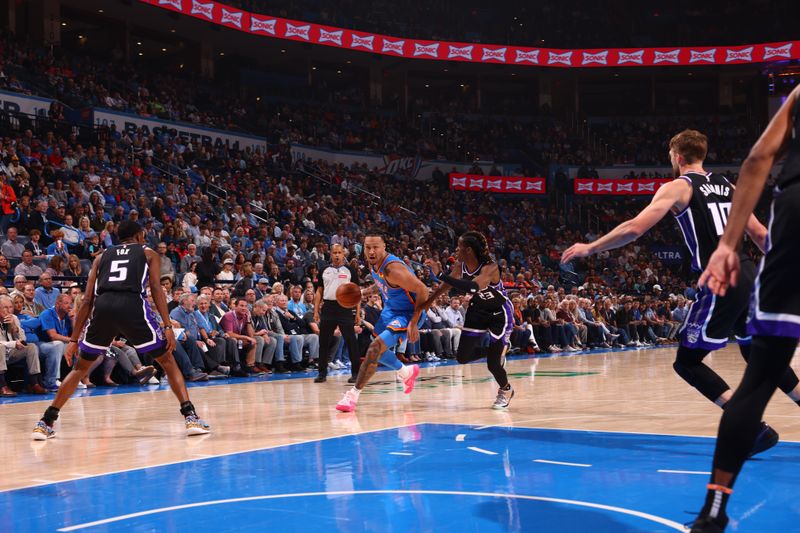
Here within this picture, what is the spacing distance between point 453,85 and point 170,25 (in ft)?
49.5

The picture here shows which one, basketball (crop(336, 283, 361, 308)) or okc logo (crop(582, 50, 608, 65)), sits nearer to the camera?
basketball (crop(336, 283, 361, 308))

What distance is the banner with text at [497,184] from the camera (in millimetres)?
35562

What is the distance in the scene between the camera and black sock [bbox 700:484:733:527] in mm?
3129

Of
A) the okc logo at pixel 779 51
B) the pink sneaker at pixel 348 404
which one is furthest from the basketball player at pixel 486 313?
the okc logo at pixel 779 51

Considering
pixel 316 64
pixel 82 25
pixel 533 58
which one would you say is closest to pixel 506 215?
pixel 533 58

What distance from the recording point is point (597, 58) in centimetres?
3834

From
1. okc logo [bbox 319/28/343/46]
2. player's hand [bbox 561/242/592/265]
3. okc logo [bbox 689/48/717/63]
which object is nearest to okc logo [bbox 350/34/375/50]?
okc logo [bbox 319/28/343/46]

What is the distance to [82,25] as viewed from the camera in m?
30.7

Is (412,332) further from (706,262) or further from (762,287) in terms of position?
(762,287)

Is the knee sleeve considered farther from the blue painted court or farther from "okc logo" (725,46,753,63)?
"okc logo" (725,46,753,63)

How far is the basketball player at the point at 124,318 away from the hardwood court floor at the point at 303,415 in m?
0.33

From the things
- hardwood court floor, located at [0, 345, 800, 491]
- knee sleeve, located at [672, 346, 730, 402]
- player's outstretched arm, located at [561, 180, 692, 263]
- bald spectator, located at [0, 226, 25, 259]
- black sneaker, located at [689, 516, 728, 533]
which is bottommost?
hardwood court floor, located at [0, 345, 800, 491]

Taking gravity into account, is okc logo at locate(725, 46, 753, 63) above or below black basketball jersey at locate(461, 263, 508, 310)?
above

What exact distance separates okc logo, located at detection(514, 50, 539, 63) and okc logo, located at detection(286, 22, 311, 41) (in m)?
10.2
